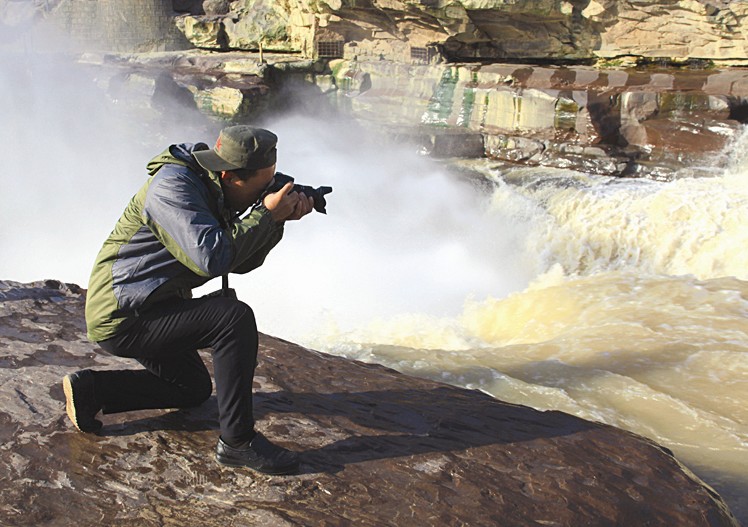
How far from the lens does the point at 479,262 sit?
9.23m

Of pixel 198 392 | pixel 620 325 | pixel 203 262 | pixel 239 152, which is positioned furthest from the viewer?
pixel 620 325

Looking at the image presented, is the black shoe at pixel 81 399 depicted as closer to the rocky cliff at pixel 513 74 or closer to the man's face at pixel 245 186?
the man's face at pixel 245 186

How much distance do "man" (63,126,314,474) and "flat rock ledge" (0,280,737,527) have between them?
18cm

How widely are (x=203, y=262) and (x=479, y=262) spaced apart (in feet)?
24.4

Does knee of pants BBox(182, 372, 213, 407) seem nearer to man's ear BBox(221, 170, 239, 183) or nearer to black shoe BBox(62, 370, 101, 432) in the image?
black shoe BBox(62, 370, 101, 432)

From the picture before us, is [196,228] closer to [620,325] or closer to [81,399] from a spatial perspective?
[81,399]

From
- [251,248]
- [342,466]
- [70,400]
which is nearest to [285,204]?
[251,248]

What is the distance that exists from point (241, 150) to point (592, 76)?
1064 cm

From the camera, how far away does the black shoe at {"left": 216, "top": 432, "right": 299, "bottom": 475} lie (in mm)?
2264

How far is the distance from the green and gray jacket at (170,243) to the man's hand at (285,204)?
22mm

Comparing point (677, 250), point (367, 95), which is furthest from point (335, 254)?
point (367, 95)

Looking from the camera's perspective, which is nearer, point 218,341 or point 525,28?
point 218,341

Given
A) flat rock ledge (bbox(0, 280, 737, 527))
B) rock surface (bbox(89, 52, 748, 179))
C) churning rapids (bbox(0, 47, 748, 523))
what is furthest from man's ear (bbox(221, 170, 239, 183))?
rock surface (bbox(89, 52, 748, 179))

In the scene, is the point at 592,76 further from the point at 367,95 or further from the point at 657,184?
the point at 367,95
